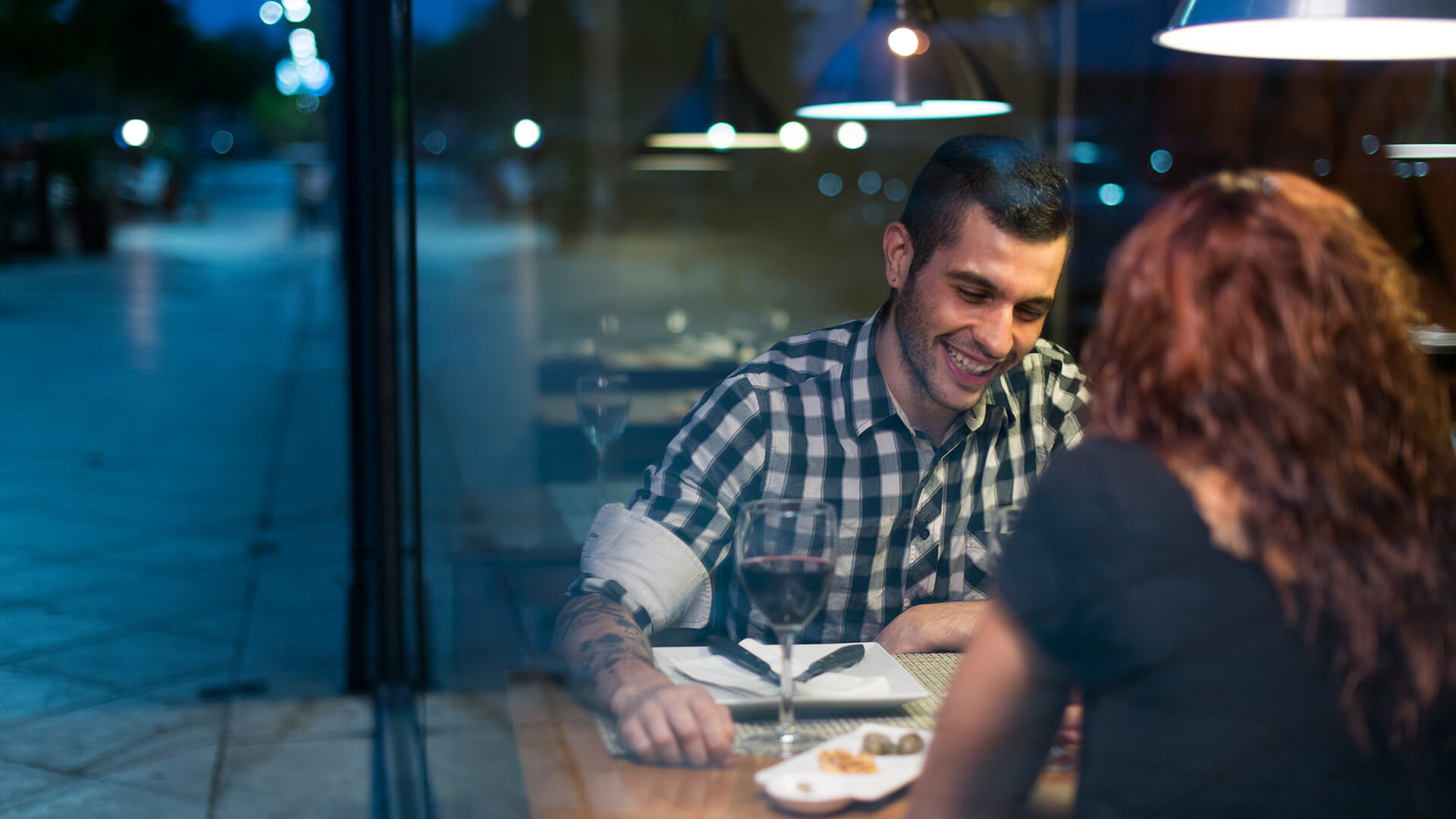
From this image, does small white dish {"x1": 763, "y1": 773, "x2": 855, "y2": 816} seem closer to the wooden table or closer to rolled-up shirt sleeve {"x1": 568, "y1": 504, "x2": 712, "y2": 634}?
the wooden table

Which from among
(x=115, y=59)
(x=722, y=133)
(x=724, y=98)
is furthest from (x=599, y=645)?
(x=115, y=59)

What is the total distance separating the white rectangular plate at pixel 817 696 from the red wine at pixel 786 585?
0.07 metres

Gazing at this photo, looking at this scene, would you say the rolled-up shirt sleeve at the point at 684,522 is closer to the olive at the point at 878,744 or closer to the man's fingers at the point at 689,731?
the man's fingers at the point at 689,731

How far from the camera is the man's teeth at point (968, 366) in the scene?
138cm

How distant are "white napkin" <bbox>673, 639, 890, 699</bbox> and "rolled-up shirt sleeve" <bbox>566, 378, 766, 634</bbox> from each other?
159 millimetres

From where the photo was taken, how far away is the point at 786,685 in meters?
1.05

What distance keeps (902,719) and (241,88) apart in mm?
15350

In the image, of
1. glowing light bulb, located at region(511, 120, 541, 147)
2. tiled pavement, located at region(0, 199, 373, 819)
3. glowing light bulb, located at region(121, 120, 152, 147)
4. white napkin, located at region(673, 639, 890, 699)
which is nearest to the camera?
white napkin, located at region(673, 639, 890, 699)

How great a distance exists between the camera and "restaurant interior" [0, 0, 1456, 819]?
4.03 feet

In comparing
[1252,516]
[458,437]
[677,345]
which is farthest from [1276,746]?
[677,345]

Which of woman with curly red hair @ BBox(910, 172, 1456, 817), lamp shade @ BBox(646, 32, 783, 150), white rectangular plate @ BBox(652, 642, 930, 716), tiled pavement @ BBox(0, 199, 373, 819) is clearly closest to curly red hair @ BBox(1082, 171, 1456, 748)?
woman with curly red hair @ BBox(910, 172, 1456, 817)

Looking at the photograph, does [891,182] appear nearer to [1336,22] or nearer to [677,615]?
[1336,22]

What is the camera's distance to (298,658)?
362 centimetres

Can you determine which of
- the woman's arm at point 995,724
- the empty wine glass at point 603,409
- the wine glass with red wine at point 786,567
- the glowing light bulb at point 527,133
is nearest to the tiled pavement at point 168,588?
the glowing light bulb at point 527,133
